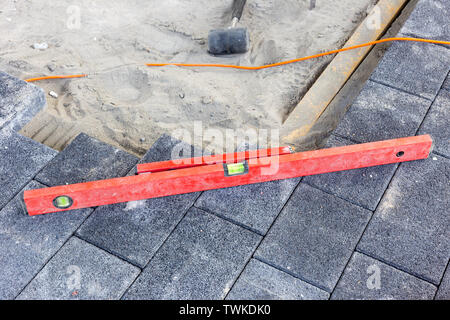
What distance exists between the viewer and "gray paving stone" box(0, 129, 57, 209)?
3.80 meters

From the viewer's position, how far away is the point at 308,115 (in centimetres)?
451

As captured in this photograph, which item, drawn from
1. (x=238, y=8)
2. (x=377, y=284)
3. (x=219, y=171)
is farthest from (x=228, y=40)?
(x=377, y=284)

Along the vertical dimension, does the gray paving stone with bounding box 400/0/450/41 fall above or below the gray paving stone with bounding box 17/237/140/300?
above

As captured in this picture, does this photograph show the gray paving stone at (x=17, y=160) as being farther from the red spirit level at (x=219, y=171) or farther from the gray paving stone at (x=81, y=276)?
the gray paving stone at (x=81, y=276)

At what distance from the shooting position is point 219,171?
3646mm

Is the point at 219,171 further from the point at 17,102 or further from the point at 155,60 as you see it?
the point at 155,60

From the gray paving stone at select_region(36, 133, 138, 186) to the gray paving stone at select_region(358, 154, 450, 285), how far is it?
1870mm

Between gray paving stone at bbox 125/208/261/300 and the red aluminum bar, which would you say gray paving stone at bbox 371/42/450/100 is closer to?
the red aluminum bar

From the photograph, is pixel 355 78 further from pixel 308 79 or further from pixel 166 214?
pixel 166 214

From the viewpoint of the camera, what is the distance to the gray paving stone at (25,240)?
333 cm

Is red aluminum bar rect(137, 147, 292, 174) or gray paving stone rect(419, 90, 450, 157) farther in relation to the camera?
gray paving stone rect(419, 90, 450, 157)

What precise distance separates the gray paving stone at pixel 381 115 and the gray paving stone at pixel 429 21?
3.00 ft

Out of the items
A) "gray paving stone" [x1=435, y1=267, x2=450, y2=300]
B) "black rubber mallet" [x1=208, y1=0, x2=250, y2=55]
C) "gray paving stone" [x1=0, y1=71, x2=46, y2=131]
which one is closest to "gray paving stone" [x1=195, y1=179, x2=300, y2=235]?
"gray paving stone" [x1=435, y1=267, x2=450, y2=300]

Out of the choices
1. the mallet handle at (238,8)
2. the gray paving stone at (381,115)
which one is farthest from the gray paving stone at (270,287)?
the mallet handle at (238,8)
